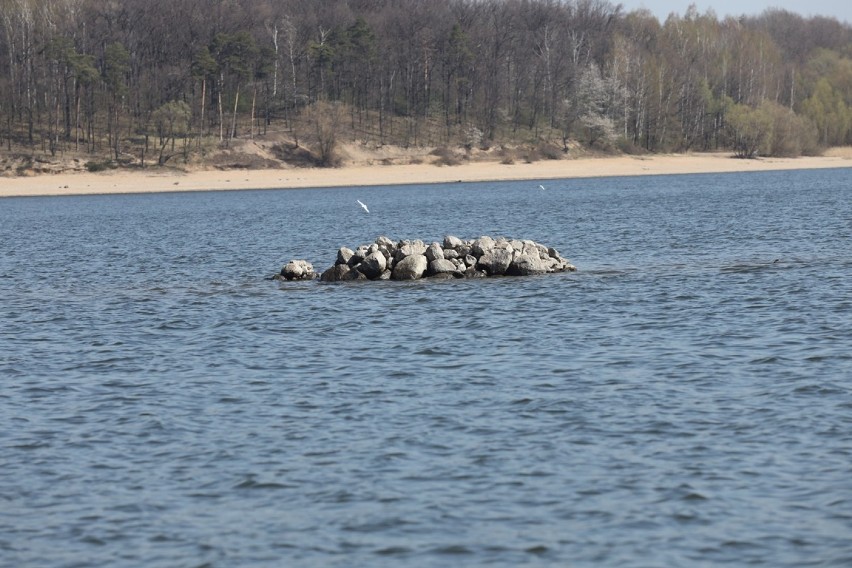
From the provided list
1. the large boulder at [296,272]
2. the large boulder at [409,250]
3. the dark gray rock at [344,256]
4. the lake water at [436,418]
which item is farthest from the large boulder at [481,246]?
the large boulder at [296,272]

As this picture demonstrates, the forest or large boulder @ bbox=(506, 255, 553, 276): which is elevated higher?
the forest

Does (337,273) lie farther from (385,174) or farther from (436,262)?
(385,174)

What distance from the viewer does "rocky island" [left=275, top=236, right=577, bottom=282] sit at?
31.0 m

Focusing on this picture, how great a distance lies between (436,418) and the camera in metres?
15.3

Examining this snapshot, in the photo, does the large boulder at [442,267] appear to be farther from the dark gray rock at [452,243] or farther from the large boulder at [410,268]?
the dark gray rock at [452,243]

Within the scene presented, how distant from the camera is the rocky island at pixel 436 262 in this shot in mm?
30953

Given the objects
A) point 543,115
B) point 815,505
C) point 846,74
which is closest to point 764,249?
point 815,505

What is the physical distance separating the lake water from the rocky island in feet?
2.70

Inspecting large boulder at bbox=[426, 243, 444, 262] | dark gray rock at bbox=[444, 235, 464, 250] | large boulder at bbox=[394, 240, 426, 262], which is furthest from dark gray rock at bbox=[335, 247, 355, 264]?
dark gray rock at bbox=[444, 235, 464, 250]

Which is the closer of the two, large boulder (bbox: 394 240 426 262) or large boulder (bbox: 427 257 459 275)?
large boulder (bbox: 427 257 459 275)

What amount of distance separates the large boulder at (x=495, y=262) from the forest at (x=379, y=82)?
71.7 meters

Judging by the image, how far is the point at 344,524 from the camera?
11.4 meters

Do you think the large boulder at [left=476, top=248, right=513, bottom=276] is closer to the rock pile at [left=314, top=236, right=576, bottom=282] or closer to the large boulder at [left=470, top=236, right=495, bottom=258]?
the rock pile at [left=314, top=236, right=576, bottom=282]

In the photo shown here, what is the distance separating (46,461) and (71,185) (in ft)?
266
